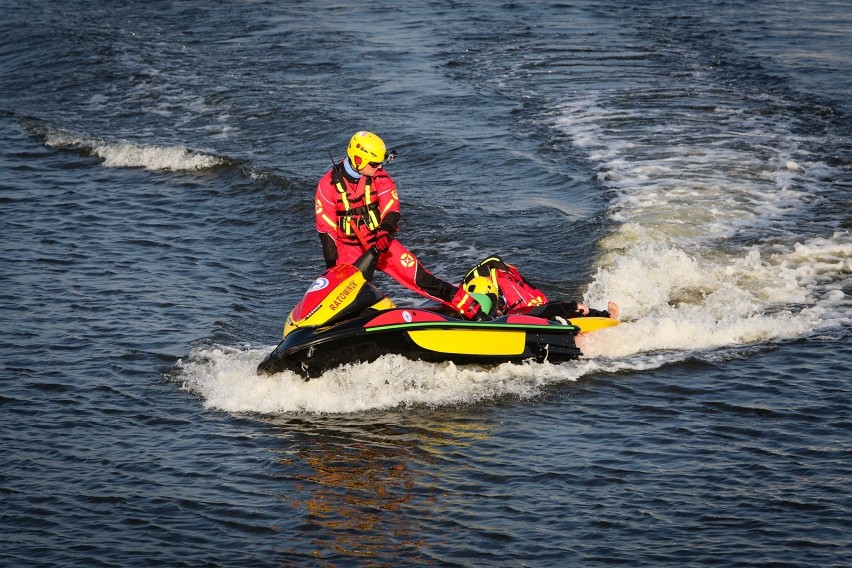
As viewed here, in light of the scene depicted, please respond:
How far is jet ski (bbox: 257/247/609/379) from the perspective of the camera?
10.6 m

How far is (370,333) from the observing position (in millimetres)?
10695

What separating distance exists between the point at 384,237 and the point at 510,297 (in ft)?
5.06

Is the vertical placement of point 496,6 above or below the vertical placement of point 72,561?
above

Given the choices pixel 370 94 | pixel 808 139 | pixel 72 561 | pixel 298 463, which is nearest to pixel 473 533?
pixel 298 463

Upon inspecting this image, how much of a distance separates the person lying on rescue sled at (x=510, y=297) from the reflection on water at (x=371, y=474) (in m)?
1.78

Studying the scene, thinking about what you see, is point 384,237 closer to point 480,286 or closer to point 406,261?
point 406,261

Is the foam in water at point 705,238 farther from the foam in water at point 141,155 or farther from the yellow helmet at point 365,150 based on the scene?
the foam in water at point 141,155

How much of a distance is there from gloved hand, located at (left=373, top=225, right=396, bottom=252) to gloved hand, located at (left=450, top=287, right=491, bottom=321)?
90 centimetres

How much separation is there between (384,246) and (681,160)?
27.6 feet

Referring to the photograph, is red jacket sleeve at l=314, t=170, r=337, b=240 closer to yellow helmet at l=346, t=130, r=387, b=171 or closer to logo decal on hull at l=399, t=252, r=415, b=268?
yellow helmet at l=346, t=130, r=387, b=171

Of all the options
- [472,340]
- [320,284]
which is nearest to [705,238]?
[472,340]

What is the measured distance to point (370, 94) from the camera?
22406 millimetres

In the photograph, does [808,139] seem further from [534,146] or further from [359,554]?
[359,554]

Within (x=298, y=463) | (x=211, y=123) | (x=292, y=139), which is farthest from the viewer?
(x=211, y=123)
